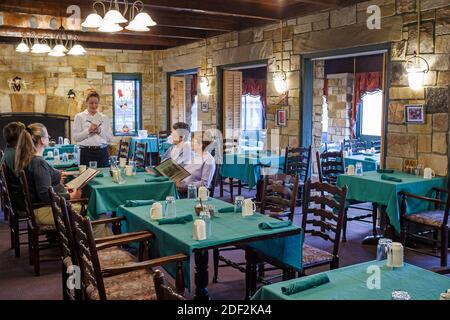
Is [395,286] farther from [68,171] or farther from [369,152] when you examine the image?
[369,152]

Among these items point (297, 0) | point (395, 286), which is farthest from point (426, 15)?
point (395, 286)

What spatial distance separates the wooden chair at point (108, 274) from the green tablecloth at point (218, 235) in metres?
0.14

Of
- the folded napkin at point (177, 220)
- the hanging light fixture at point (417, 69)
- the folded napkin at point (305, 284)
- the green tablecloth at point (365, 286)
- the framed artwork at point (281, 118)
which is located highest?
the hanging light fixture at point (417, 69)

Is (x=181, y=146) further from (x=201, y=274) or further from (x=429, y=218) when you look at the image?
(x=201, y=274)

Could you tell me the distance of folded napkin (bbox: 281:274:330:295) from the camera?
2057mm

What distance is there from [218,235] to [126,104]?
9.30 meters

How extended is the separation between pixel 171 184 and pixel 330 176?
99.5 inches

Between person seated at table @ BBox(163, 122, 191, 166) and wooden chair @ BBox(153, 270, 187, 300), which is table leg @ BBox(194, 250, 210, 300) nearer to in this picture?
wooden chair @ BBox(153, 270, 187, 300)

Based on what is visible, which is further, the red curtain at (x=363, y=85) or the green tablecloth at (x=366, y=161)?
the red curtain at (x=363, y=85)

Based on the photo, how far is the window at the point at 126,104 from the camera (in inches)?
455

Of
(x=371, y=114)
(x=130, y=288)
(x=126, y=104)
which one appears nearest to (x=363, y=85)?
(x=371, y=114)

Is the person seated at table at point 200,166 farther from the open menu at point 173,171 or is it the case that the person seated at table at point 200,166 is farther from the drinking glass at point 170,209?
the drinking glass at point 170,209

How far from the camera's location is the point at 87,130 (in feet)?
20.7

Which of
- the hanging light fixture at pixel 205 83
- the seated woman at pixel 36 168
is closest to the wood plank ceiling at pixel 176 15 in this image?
the hanging light fixture at pixel 205 83
